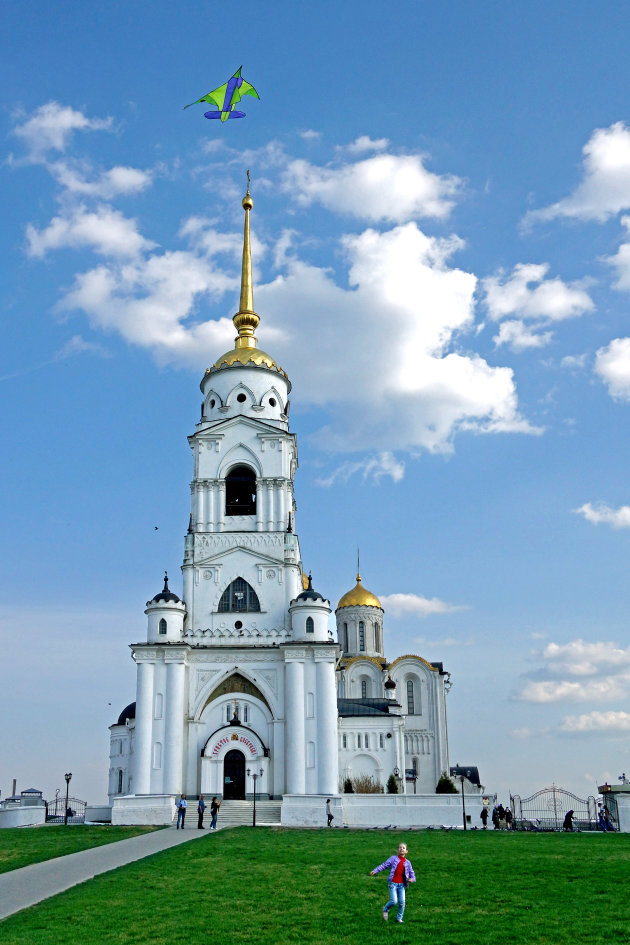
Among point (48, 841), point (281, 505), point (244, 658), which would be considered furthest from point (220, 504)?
point (48, 841)

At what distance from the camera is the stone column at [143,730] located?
38.1 metres

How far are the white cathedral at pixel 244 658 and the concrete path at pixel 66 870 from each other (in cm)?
1056

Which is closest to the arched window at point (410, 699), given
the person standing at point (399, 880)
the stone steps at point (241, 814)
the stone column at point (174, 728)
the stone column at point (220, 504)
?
the stone column at point (220, 504)

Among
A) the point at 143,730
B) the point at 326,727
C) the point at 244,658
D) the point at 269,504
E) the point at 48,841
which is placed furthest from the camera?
the point at 269,504

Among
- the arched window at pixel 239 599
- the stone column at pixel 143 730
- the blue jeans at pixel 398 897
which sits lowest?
the blue jeans at pixel 398 897

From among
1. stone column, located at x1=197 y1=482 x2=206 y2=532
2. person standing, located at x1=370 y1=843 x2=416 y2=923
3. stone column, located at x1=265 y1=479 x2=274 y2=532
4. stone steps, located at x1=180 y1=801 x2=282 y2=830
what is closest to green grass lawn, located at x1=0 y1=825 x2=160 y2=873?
stone steps, located at x1=180 y1=801 x2=282 y2=830

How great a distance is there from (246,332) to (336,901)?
39.8 meters

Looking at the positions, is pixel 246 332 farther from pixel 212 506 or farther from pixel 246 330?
pixel 212 506

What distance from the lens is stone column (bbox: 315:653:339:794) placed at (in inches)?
1499

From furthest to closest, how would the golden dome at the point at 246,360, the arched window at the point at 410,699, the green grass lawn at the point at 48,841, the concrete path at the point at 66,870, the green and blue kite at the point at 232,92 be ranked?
the arched window at the point at 410,699 → the golden dome at the point at 246,360 → the green and blue kite at the point at 232,92 → the green grass lawn at the point at 48,841 → the concrete path at the point at 66,870

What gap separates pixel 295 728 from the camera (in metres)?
38.8

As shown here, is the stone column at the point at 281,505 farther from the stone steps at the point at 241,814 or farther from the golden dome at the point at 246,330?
the stone steps at the point at 241,814

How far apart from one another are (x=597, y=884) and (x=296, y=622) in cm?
2591

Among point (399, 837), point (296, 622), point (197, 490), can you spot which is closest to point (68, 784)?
point (296, 622)
